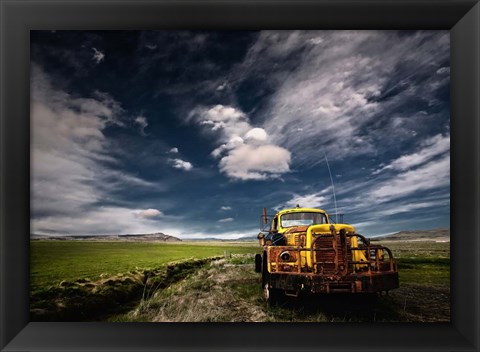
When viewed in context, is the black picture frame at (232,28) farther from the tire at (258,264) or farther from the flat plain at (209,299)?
the tire at (258,264)

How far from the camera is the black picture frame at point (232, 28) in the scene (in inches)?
111

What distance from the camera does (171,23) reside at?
2.90 m

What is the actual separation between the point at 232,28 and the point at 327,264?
10.5ft

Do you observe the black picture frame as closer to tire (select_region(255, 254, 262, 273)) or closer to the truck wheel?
the truck wheel

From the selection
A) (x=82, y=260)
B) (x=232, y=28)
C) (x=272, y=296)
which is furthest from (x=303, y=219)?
(x=82, y=260)

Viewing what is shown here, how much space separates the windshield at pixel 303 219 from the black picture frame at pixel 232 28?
2.14 m

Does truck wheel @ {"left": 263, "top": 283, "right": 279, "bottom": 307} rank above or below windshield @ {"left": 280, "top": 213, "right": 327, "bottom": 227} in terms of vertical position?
below

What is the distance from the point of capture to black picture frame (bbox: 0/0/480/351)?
2826mm

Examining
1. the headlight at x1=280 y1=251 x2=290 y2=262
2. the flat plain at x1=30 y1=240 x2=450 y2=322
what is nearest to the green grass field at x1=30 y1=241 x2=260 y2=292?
the flat plain at x1=30 y1=240 x2=450 y2=322

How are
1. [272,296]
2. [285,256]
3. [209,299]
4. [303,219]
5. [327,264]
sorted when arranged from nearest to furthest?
[327,264] < [285,256] < [272,296] < [209,299] < [303,219]

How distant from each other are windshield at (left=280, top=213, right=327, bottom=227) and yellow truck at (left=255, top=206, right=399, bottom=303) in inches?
15.0

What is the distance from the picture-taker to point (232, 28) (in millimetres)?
2988

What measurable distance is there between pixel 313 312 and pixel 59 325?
3.28 metres

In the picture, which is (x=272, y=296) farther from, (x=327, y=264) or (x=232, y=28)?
(x=232, y=28)
